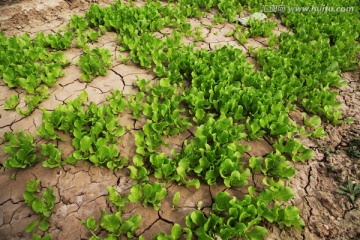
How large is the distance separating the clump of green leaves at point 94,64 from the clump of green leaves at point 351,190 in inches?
138

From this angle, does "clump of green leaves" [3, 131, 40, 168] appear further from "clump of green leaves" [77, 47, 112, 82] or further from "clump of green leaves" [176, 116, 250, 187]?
"clump of green leaves" [176, 116, 250, 187]

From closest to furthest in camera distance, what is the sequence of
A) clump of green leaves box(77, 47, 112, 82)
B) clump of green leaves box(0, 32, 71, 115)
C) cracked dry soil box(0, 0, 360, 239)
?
1. cracked dry soil box(0, 0, 360, 239)
2. clump of green leaves box(0, 32, 71, 115)
3. clump of green leaves box(77, 47, 112, 82)

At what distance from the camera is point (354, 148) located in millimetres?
3090

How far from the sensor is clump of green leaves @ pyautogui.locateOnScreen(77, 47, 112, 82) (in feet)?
12.4

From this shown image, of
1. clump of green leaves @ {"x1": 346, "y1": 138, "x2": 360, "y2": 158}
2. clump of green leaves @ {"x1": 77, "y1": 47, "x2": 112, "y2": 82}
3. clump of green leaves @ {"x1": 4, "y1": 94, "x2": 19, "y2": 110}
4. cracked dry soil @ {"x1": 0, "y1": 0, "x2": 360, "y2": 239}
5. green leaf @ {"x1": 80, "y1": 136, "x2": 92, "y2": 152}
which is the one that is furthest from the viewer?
clump of green leaves @ {"x1": 77, "y1": 47, "x2": 112, "y2": 82}

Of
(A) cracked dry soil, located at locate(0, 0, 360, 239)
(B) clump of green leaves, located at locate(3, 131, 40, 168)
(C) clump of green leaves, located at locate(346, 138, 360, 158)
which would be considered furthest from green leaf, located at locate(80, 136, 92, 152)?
(C) clump of green leaves, located at locate(346, 138, 360, 158)

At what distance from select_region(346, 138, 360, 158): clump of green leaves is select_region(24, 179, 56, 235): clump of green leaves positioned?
3378mm

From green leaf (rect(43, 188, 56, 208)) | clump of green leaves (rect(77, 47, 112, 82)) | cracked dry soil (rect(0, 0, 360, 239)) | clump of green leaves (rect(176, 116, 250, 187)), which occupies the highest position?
clump of green leaves (rect(77, 47, 112, 82))

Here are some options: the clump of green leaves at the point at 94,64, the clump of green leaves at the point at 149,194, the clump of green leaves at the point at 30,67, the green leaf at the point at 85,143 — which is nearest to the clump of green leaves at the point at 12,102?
the clump of green leaves at the point at 30,67

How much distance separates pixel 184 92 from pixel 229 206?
5.57 feet

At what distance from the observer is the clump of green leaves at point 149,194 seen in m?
2.41

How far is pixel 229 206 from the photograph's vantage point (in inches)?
93.0

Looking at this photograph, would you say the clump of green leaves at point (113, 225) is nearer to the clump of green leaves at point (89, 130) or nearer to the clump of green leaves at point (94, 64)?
the clump of green leaves at point (89, 130)

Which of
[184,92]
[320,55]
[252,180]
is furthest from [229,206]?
[320,55]
